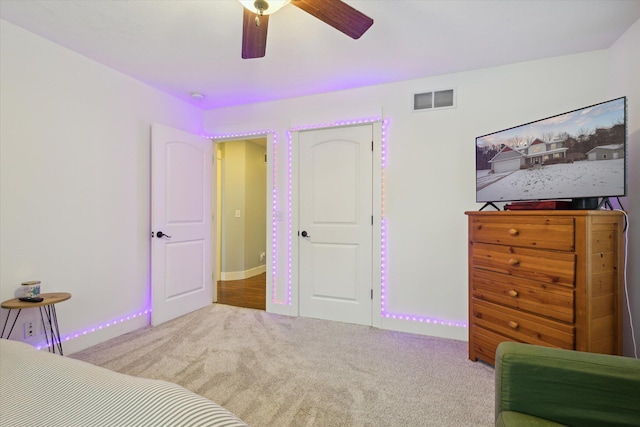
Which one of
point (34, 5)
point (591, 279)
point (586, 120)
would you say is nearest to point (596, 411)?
point (591, 279)

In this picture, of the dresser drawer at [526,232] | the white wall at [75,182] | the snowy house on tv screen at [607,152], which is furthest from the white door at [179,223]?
the snowy house on tv screen at [607,152]

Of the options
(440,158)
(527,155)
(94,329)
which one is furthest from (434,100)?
(94,329)

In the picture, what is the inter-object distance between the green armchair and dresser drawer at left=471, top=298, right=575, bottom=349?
752mm

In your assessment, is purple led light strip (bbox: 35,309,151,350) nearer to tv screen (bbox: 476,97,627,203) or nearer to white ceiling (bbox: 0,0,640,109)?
white ceiling (bbox: 0,0,640,109)

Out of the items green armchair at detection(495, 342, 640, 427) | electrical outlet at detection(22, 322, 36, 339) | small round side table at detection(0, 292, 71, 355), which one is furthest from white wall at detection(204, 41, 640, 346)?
electrical outlet at detection(22, 322, 36, 339)

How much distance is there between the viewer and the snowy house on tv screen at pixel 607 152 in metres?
1.73

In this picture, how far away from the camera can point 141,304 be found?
307 cm

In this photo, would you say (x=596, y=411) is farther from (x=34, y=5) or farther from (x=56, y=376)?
(x=34, y=5)

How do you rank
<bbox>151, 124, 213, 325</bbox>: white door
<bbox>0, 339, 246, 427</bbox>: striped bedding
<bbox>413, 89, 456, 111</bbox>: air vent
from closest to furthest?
<bbox>0, 339, 246, 427</bbox>: striped bedding → <bbox>413, 89, 456, 111</bbox>: air vent → <bbox>151, 124, 213, 325</bbox>: white door

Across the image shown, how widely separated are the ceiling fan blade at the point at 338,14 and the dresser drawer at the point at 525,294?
1.87 meters

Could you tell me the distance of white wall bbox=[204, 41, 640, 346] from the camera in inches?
101

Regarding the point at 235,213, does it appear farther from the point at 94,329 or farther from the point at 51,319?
the point at 51,319

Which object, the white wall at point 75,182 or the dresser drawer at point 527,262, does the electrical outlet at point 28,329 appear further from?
the dresser drawer at point 527,262

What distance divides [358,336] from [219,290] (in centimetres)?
247
